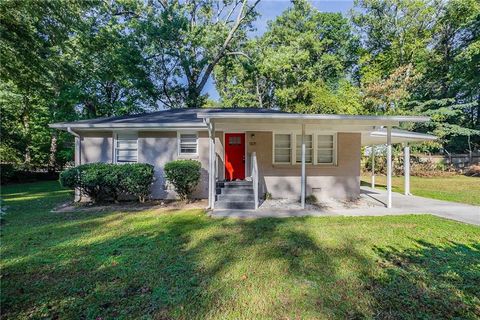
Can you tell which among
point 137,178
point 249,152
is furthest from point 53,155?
point 249,152

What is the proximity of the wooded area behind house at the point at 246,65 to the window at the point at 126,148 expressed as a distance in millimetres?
5165

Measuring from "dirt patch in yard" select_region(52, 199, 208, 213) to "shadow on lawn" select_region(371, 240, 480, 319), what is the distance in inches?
218

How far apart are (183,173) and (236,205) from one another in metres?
2.12

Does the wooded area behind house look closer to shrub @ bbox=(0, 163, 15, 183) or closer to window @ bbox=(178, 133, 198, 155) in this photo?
shrub @ bbox=(0, 163, 15, 183)

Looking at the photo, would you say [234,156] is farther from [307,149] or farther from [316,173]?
[316,173]

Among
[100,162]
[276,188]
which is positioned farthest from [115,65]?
[276,188]

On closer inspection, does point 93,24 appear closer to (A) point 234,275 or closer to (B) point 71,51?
(B) point 71,51

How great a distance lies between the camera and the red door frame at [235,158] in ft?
31.0

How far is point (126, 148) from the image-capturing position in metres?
9.43

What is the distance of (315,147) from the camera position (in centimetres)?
930

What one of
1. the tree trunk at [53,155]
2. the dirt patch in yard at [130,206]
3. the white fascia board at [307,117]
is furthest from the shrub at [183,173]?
the tree trunk at [53,155]

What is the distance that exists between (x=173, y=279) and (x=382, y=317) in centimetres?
258

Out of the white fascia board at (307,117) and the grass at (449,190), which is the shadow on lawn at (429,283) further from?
the grass at (449,190)

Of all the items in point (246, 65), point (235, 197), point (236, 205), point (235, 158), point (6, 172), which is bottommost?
point (236, 205)
